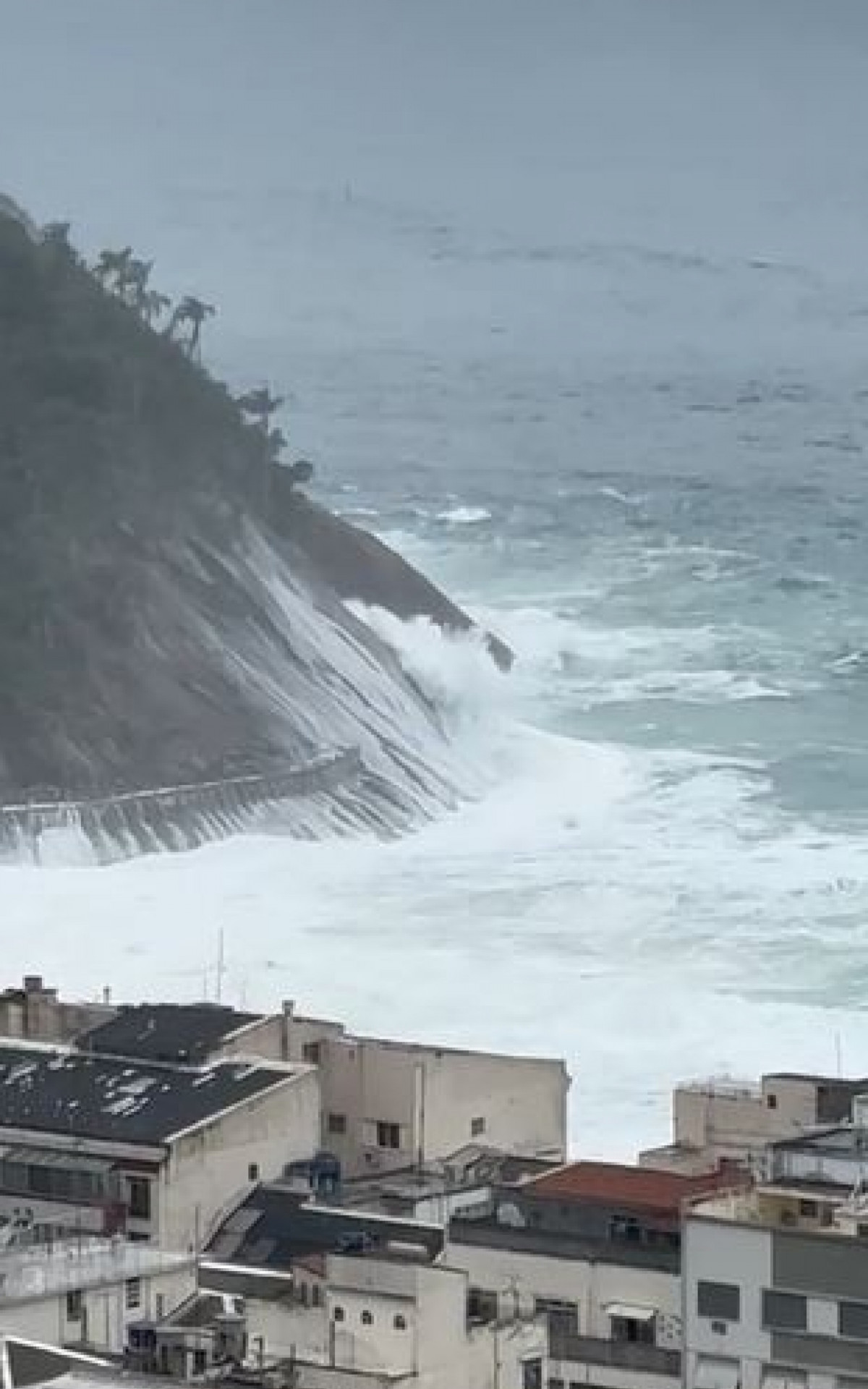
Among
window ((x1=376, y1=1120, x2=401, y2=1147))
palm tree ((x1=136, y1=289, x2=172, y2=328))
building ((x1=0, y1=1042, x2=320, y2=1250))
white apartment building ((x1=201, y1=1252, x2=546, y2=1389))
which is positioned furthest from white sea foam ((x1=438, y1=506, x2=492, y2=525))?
white apartment building ((x1=201, y1=1252, x2=546, y2=1389))

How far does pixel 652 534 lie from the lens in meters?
67.5

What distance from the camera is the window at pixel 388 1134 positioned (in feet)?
75.1

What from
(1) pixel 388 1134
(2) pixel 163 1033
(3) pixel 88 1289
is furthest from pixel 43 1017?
(3) pixel 88 1289

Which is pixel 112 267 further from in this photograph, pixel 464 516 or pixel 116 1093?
pixel 116 1093

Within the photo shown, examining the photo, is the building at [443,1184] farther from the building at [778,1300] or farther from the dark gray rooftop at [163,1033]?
the building at [778,1300]

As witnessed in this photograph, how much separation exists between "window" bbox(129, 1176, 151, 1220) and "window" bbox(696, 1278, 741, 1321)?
3662 millimetres

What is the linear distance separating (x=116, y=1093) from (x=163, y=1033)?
41.4 inches

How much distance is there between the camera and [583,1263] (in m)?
19.4

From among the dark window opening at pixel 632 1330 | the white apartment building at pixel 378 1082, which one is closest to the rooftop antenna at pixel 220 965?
the white apartment building at pixel 378 1082

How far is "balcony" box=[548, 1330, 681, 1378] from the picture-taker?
18281mm

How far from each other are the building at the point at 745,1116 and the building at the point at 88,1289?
2939mm

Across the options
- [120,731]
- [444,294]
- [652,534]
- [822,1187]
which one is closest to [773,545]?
[652,534]

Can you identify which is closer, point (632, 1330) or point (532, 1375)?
point (532, 1375)

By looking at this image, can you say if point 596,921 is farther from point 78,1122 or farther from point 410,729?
point 78,1122
